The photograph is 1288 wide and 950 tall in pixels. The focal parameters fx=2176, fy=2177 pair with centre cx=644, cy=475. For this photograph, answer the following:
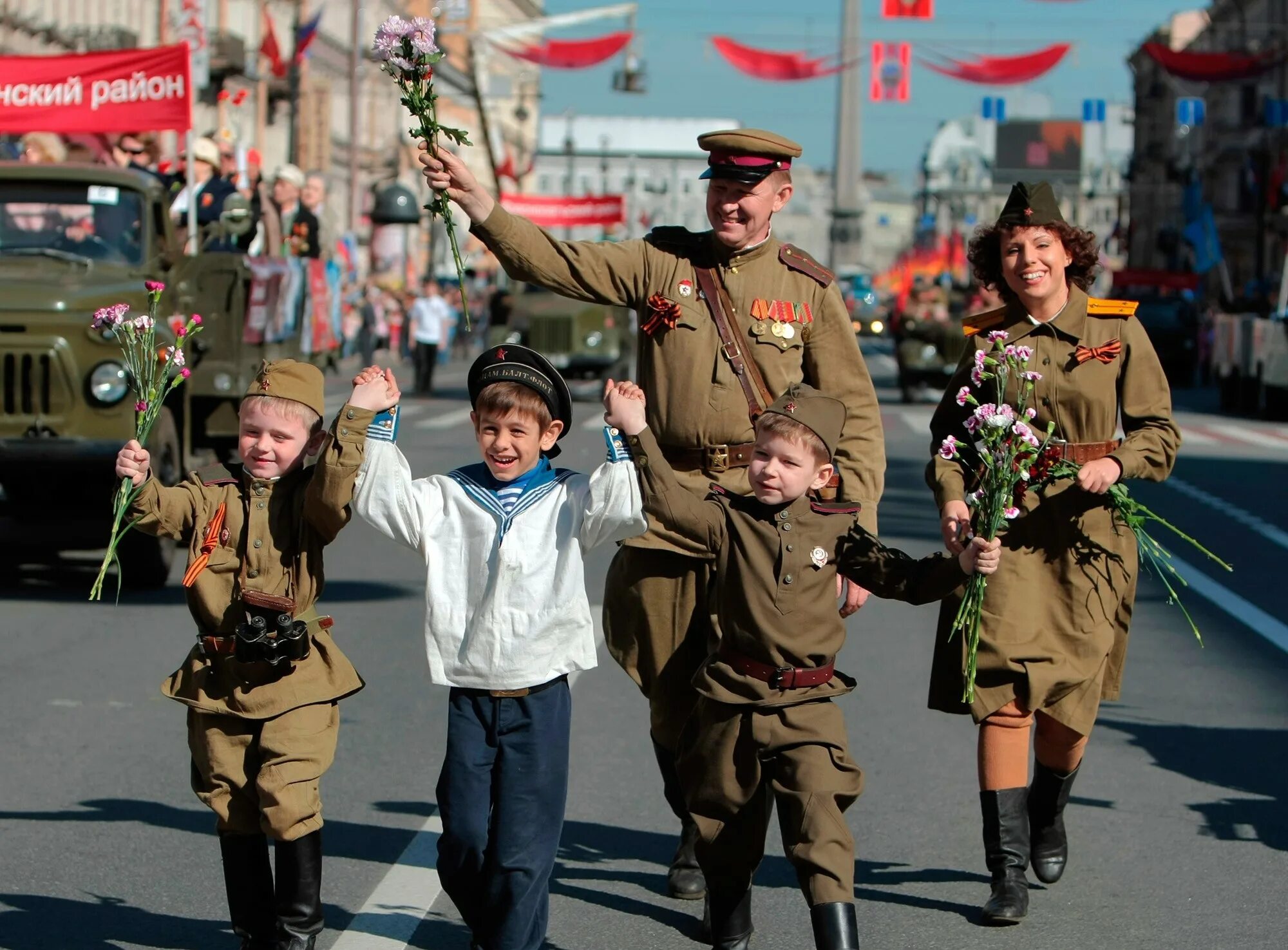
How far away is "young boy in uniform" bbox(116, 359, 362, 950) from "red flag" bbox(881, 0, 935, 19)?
35.5 meters

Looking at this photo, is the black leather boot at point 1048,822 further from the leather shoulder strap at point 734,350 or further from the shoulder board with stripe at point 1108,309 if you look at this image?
the leather shoulder strap at point 734,350

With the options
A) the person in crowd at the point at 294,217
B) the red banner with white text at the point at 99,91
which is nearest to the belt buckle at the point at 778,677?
the red banner with white text at the point at 99,91

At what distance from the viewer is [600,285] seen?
5.41 metres

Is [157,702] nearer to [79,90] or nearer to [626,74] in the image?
[79,90]

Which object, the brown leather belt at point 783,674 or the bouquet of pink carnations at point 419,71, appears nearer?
the brown leather belt at point 783,674

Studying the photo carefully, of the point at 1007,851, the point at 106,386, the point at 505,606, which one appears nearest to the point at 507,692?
the point at 505,606

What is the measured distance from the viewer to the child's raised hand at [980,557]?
480 centimetres

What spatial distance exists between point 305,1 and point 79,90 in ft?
158

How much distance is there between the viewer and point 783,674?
4.79 meters

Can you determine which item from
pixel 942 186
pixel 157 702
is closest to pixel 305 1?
pixel 157 702

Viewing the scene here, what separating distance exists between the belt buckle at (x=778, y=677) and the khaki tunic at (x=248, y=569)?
945mm

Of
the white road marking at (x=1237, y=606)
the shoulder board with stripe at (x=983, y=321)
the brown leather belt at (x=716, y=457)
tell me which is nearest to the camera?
the brown leather belt at (x=716, y=457)

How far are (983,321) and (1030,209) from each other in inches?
14.5

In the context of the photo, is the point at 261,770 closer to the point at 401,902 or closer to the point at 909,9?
the point at 401,902
